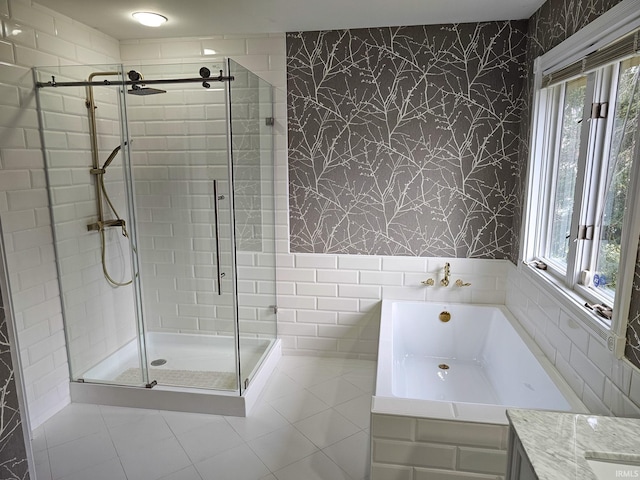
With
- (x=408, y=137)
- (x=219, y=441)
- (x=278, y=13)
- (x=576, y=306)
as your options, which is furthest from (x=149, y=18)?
(x=576, y=306)

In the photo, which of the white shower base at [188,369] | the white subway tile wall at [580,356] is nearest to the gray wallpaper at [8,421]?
the white shower base at [188,369]

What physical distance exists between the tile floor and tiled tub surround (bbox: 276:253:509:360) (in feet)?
1.79

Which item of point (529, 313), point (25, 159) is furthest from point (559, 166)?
point (25, 159)

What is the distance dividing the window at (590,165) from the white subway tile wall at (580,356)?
0.16m

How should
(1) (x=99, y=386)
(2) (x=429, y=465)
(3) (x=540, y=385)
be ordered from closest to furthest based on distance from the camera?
1. (2) (x=429, y=465)
2. (3) (x=540, y=385)
3. (1) (x=99, y=386)

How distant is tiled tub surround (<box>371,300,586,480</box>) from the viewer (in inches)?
71.7

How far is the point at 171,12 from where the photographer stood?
107 inches

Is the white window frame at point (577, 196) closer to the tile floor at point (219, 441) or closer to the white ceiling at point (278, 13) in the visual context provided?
the white ceiling at point (278, 13)

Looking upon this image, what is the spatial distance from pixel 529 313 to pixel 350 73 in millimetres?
2040

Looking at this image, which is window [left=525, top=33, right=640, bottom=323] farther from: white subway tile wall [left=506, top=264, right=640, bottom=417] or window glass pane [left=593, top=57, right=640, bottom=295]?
white subway tile wall [left=506, top=264, right=640, bottom=417]

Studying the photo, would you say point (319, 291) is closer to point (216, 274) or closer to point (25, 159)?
point (216, 274)

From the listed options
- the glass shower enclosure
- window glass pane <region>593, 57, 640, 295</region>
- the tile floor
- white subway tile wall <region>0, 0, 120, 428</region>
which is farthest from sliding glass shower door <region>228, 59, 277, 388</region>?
window glass pane <region>593, 57, 640, 295</region>

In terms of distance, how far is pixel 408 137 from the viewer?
3182 mm

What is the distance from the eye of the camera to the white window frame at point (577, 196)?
1617 millimetres
